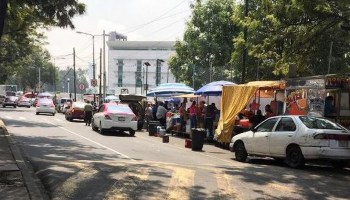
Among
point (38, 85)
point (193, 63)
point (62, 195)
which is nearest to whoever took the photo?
point (62, 195)

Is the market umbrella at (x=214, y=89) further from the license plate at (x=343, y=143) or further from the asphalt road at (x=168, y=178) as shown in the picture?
the license plate at (x=343, y=143)

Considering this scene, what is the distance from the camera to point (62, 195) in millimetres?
8992

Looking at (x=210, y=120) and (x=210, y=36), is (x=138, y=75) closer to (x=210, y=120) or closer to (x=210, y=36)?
(x=210, y=36)

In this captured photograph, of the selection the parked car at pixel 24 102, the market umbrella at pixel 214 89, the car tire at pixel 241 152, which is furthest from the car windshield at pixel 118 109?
the parked car at pixel 24 102

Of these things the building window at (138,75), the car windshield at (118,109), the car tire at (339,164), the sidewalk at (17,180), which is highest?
the building window at (138,75)

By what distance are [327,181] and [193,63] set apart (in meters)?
40.9

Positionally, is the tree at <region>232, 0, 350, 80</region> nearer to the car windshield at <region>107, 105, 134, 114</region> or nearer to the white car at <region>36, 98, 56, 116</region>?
the car windshield at <region>107, 105, 134, 114</region>

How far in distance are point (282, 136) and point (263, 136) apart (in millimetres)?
853

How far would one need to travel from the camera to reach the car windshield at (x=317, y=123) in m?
14.1

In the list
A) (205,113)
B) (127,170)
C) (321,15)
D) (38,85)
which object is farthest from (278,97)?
(38,85)

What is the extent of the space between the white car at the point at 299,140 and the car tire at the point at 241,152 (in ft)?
A: 0.14

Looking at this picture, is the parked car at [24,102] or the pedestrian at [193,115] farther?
the parked car at [24,102]

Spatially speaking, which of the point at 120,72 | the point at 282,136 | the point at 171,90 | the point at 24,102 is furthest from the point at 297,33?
the point at 120,72

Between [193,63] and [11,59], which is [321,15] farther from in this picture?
[11,59]
